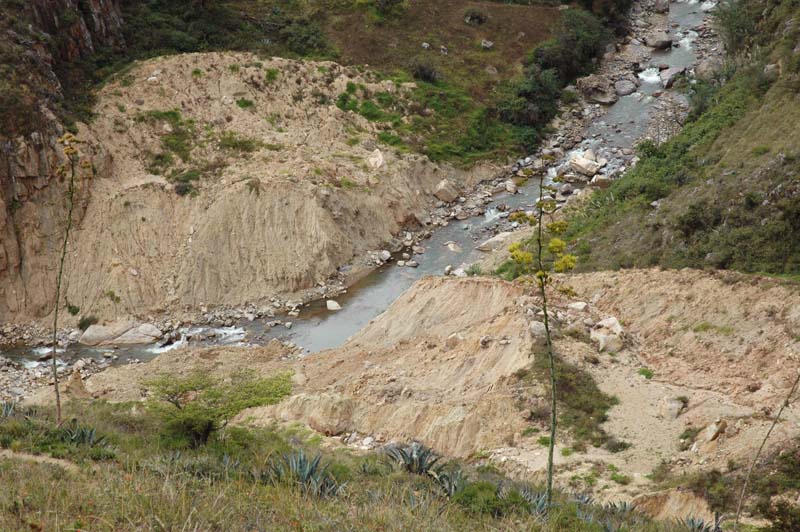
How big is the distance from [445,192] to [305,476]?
3036cm

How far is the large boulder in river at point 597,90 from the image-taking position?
50656 mm

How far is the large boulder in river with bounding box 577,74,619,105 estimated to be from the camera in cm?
5066

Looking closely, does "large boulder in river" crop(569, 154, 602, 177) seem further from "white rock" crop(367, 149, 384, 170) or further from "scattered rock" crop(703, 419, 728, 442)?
"scattered rock" crop(703, 419, 728, 442)

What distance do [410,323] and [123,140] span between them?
19913 millimetres

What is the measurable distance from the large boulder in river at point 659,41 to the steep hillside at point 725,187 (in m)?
14.0

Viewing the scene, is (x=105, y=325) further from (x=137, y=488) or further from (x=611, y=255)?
(x=137, y=488)

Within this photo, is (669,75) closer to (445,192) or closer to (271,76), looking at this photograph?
(445,192)

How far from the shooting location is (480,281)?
88.4ft

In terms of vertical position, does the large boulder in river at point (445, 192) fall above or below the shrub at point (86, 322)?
above

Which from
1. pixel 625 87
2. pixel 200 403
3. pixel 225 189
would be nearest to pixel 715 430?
pixel 200 403

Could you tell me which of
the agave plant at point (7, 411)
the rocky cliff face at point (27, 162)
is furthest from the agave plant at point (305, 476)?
the rocky cliff face at point (27, 162)

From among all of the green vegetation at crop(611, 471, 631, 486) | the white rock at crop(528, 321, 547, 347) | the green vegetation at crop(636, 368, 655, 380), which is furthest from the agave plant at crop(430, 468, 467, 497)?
the white rock at crop(528, 321, 547, 347)

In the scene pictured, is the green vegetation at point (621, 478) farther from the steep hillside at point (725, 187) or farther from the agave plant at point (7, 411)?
the agave plant at point (7, 411)

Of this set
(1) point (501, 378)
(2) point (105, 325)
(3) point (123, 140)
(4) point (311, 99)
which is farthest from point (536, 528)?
(4) point (311, 99)
